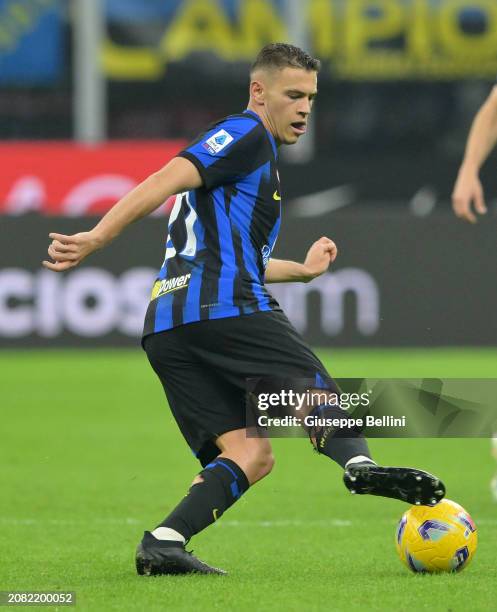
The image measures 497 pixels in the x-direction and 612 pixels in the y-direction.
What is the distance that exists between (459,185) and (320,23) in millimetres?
19421

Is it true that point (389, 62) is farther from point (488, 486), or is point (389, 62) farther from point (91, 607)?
point (91, 607)

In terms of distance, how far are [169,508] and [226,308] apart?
2.52 meters

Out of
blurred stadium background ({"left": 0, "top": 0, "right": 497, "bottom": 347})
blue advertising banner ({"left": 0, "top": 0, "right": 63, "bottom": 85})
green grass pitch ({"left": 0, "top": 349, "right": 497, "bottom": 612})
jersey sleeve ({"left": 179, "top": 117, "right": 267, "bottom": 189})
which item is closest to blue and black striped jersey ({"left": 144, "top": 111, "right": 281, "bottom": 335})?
jersey sleeve ({"left": 179, "top": 117, "right": 267, "bottom": 189})

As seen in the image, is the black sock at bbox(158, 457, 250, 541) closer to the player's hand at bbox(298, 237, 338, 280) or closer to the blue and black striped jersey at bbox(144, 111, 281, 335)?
the blue and black striped jersey at bbox(144, 111, 281, 335)

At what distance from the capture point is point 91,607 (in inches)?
207

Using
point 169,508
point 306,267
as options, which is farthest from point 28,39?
point 306,267

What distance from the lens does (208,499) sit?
5.78 m

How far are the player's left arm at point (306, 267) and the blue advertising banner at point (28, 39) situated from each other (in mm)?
18877

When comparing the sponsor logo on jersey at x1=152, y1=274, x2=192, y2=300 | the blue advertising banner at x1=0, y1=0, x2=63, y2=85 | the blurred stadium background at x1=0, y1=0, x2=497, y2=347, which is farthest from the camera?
the blue advertising banner at x1=0, y1=0, x2=63, y2=85

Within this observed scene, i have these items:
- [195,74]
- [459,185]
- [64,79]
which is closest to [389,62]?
[195,74]

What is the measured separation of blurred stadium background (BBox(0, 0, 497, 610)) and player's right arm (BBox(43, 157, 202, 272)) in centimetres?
119

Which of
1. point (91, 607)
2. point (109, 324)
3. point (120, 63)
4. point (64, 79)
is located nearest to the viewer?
point (91, 607)

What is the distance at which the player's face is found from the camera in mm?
5777

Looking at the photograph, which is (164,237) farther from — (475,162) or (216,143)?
(216,143)
